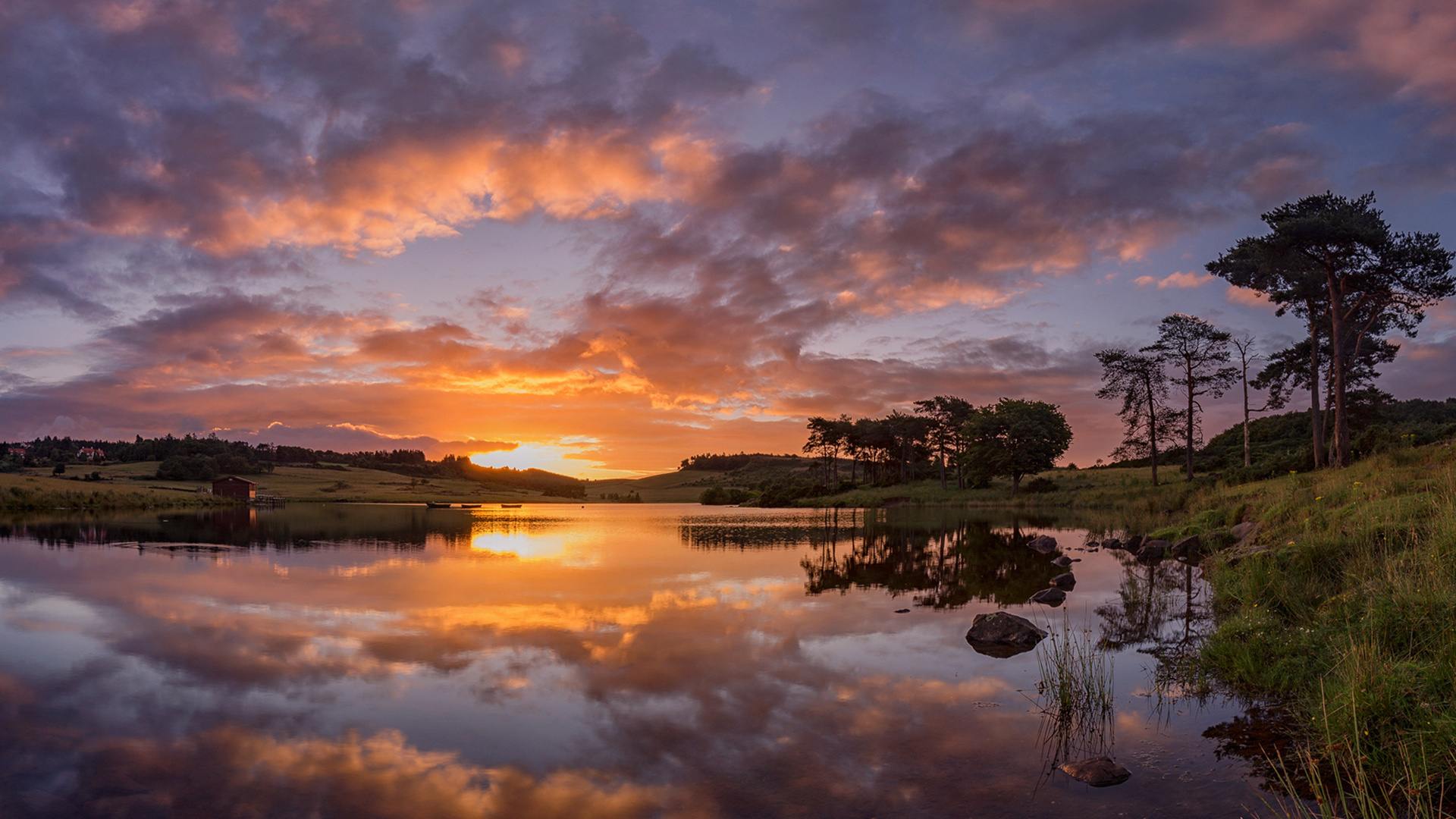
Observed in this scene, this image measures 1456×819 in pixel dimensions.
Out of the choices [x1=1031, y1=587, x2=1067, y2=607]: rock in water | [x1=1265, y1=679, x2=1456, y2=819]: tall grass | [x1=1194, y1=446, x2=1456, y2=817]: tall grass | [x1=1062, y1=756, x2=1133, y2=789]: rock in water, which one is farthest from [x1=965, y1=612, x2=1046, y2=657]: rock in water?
[x1=1265, y1=679, x2=1456, y2=819]: tall grass

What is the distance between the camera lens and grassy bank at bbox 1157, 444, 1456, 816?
7.32m

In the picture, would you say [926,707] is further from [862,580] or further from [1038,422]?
[1038,422]

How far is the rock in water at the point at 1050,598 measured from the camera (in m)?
19.9

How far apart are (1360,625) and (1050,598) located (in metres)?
10.1

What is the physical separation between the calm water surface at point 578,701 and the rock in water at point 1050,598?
339 millimetres

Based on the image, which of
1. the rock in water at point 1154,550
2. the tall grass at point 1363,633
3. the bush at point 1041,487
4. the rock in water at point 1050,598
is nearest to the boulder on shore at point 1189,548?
the rock in water at point 1154,550

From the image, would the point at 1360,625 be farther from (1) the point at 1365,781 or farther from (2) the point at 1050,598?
(2) the point at 1050,598

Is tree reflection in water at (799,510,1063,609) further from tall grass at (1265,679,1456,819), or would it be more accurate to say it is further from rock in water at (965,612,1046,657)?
tall grass at (1265,679,1456,819)

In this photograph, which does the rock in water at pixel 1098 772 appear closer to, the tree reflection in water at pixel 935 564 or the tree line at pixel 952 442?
the tree reflection in water at pixel 935 564

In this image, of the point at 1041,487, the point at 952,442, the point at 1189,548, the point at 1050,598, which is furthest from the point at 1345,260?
the point at 952,442

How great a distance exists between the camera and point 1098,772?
816cm

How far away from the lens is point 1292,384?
50344 mm

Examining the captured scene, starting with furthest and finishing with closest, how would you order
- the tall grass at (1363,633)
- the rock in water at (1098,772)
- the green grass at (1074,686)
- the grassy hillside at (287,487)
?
1. the grassy hillside at (287,487)
2. the green grass at (1074,686)
3. the rock in water at (1098,772)
4. the tall grass at (1363,633)

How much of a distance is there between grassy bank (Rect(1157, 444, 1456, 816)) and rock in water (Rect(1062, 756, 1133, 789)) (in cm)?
210
